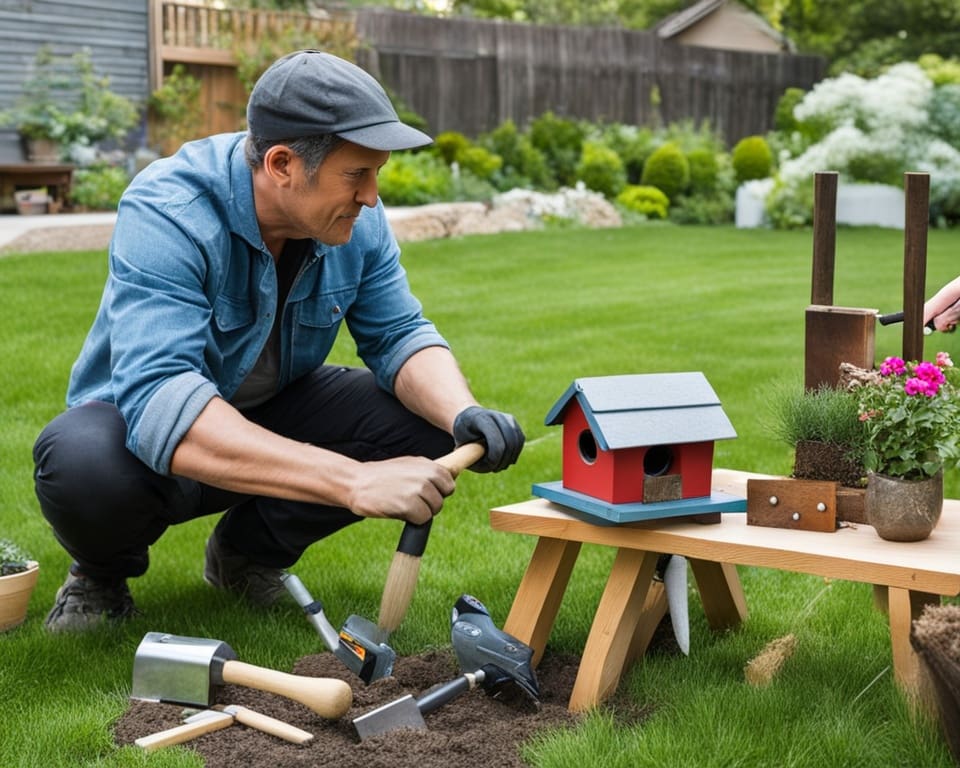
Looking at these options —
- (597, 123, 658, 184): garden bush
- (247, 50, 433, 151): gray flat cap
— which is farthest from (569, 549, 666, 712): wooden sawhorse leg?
(597, 123, 658, 184): garden bush

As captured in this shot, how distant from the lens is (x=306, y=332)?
3414 millimetres

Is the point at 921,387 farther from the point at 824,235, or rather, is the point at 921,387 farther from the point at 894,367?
the point at 824,235

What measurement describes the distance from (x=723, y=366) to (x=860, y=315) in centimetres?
421

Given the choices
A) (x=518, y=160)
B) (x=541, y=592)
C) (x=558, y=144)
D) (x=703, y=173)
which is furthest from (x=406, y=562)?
(x=558, y=144)

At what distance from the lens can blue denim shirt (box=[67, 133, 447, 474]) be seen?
9.21 ft

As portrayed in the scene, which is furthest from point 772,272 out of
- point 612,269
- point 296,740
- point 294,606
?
point 296,740

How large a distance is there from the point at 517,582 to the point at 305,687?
46.8 inches

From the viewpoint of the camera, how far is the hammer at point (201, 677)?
2.70 metres

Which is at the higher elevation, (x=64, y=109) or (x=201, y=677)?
(x=64, y=109)

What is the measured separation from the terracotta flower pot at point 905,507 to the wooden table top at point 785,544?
0.03 metres

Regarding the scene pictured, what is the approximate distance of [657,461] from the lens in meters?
2.95

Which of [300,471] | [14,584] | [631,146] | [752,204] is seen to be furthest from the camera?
[631,146]

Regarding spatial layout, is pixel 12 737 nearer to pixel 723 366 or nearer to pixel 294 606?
pixel 294 606

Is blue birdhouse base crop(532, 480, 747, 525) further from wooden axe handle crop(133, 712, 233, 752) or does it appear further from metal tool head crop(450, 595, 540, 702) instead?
wooden axe handle crop(133, 712, 233, 752)
